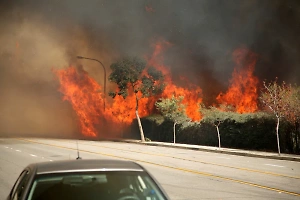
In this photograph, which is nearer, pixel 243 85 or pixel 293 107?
pixel 293 107

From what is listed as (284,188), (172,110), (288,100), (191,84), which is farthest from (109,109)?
(284,188)

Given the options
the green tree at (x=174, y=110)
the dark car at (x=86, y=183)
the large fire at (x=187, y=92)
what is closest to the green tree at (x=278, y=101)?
the green tree at (x=174, y=110)

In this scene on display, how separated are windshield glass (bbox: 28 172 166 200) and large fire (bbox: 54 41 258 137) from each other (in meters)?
35.1

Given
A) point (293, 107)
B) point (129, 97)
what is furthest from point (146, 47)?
point (293, 107)

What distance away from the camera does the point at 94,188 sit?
3521 mm

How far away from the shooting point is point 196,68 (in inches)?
1966

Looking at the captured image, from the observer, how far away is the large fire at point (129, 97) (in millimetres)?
43781

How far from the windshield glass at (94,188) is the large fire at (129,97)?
35096mm

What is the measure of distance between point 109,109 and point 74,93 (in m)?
8.40

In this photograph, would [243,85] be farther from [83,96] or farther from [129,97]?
[83,96]

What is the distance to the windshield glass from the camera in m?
3.17

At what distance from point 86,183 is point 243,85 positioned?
42741 millimetres

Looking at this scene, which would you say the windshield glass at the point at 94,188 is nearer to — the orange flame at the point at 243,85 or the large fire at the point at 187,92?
the large fire at the point at 187,92

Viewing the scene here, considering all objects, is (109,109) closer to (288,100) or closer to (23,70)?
(23,70)
